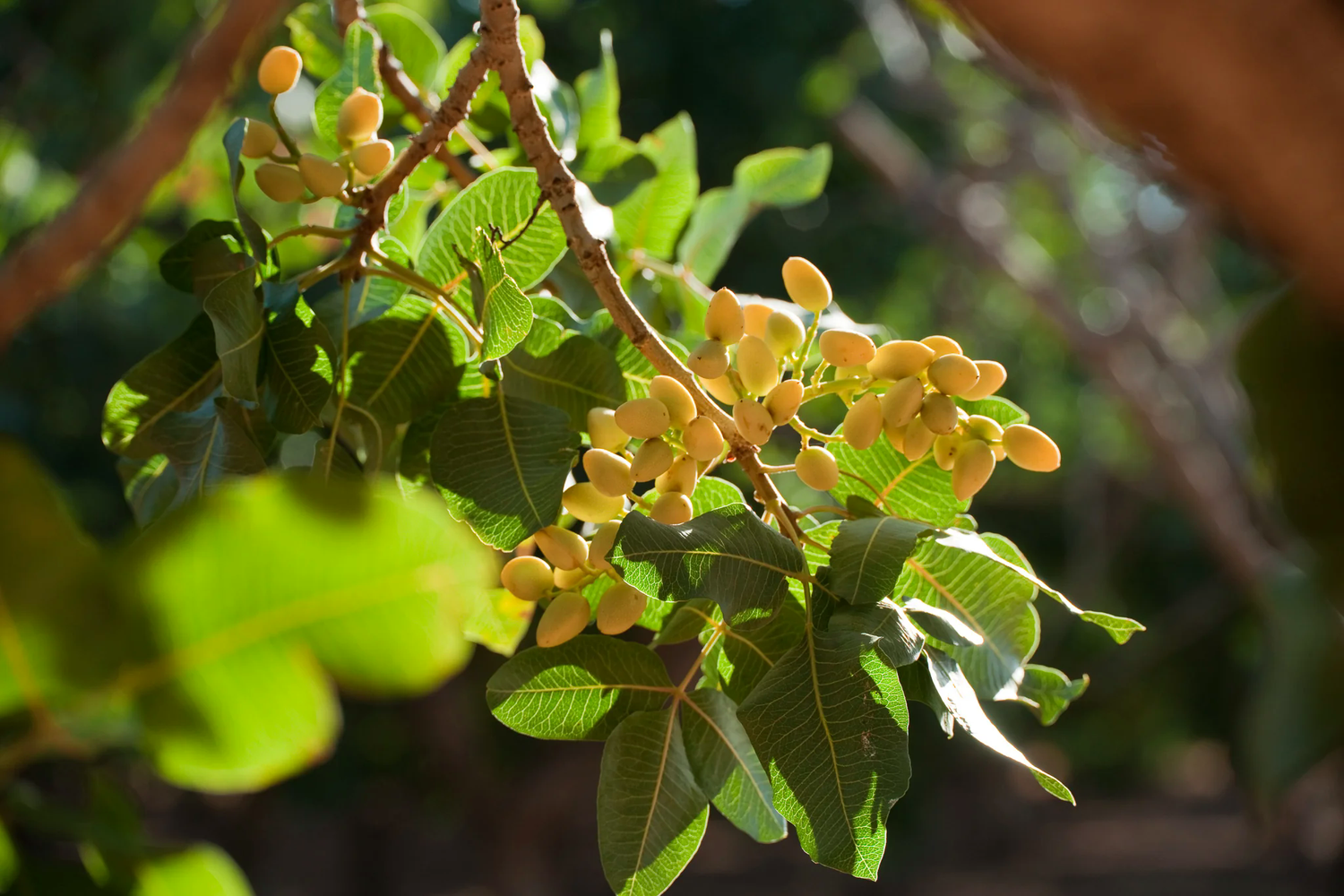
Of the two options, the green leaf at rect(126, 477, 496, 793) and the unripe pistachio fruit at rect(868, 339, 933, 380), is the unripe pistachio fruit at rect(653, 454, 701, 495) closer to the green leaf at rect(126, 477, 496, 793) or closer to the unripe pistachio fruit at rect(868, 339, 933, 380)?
the unripe pistachio fruit at rect(868, 339, 933, 380)

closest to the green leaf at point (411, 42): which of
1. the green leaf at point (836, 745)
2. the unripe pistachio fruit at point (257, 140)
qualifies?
the unripe pistachio fruit at point (257, 140)

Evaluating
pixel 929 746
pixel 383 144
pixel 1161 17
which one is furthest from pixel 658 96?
pixel 1161 17

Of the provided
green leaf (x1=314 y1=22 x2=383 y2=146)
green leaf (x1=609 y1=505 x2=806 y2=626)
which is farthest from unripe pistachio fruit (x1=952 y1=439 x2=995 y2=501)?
green leaf (x1=314 y1=22 x2=383 y2=146)

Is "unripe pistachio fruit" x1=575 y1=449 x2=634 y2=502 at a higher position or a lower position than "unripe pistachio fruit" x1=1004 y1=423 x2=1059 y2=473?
lower

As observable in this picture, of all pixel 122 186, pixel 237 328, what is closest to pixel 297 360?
pixel 237 328

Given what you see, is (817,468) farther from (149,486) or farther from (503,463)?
(149,486)

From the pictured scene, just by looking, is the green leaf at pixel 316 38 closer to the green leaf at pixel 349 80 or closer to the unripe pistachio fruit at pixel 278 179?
the green leaf at pixel 349 80
